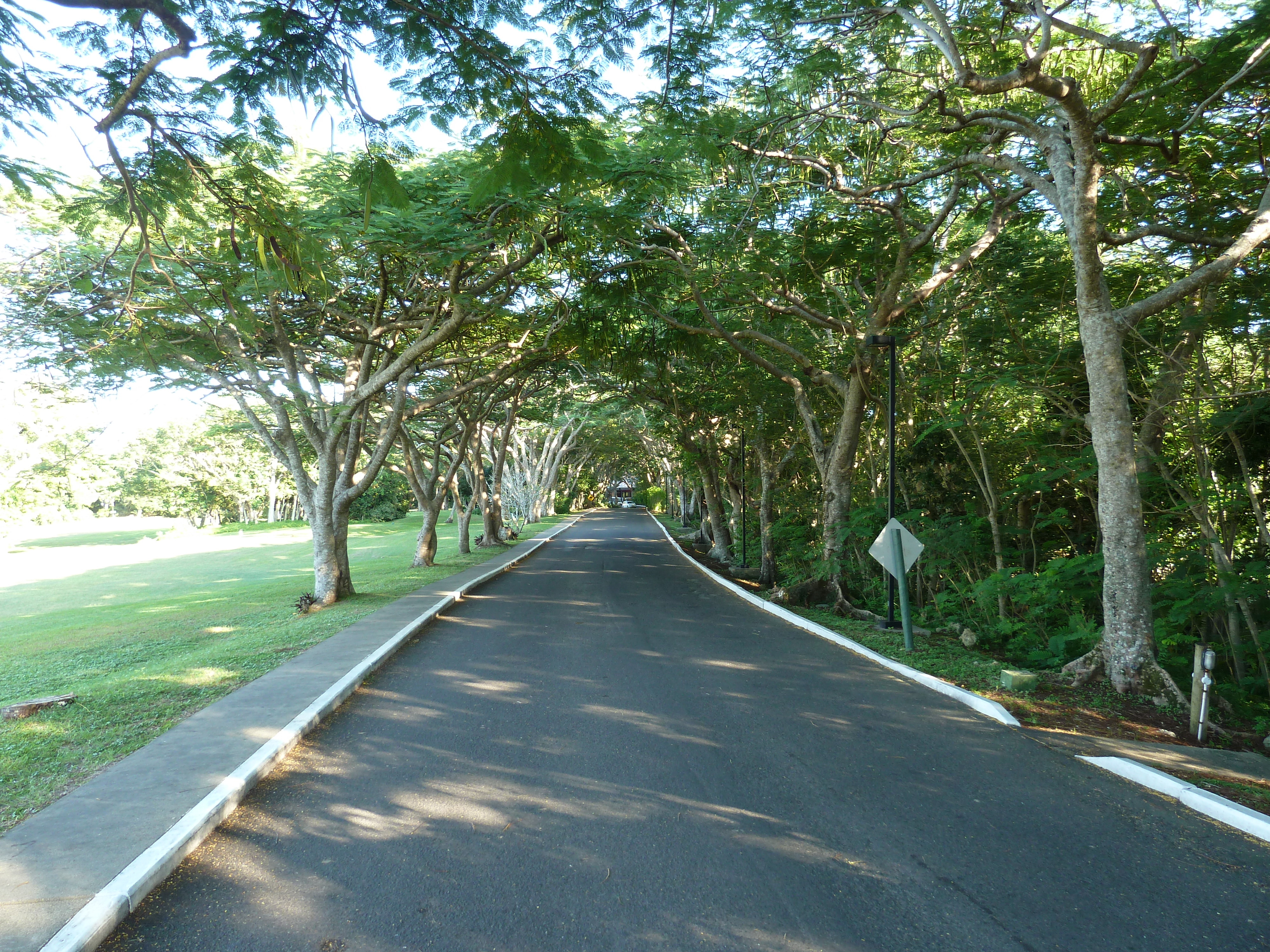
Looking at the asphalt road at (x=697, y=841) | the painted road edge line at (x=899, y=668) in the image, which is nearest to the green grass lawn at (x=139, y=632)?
the asphalt road at (x=697, y=841)

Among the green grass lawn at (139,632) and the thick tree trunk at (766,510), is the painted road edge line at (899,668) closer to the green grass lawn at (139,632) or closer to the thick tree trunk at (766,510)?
the thick tree trunk at (766,510)

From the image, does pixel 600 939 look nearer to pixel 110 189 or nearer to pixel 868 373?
pixel 110 189

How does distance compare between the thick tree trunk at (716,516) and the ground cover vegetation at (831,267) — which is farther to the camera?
the thick tree trunk at (716,516)

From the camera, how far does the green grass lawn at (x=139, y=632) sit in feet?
19.6

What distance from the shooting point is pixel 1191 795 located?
16.1 ft

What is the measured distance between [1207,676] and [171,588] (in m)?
27.8

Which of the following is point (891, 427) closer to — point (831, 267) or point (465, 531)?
point (831, 267)

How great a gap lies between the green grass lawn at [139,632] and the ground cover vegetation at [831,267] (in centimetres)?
335

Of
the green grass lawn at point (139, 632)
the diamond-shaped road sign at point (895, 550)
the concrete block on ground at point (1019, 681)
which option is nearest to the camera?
the green grass lawn at point (139, 632)

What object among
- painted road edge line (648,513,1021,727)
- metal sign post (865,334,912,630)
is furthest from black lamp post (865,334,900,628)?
painted road edge line (648,513,1021,727)

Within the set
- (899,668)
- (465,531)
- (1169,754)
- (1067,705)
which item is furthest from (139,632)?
(1169,754)

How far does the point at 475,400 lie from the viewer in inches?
907

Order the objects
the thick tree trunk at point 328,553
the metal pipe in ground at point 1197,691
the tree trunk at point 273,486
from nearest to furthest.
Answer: the metal pipe in ground at point 1197,691 < the thick tree trunk at point 328,553 < the tree trunk at point 273,486

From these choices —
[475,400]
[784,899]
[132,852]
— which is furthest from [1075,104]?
[475,400]
